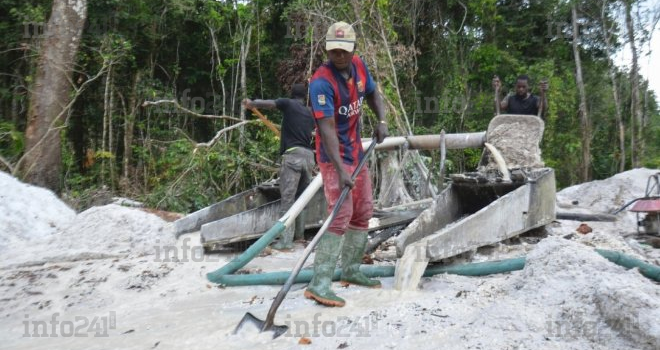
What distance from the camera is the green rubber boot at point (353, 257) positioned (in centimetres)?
383

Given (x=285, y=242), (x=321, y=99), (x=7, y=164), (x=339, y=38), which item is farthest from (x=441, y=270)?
(x=7, y=164)

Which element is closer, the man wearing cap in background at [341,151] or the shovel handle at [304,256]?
the shovel handle at [304,256]

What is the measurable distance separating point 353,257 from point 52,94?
596 cm

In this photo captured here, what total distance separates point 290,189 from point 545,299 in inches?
119

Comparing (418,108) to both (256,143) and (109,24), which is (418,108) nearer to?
(256,143)

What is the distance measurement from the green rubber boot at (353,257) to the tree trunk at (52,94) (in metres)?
5.40

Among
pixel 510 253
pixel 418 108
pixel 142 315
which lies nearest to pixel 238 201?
pixel 142 315

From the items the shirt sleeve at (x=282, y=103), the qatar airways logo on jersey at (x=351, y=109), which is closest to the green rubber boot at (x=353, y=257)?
the qatar airways logo on jersey at (x=351, y=109)

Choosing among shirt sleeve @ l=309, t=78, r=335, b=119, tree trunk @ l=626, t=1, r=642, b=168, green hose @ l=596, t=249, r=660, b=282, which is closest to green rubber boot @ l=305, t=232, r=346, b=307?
shirt sleeve @ l=309, t=78, r=335, b=119

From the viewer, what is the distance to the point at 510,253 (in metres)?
4.53

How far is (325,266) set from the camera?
355cm

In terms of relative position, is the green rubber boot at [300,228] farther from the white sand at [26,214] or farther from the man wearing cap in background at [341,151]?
the white sand at [26,214]

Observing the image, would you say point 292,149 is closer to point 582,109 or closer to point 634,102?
point 582,109

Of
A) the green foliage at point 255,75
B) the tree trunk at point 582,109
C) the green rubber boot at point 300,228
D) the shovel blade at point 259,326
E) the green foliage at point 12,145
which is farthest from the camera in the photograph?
the tree trunk at point 582,109
